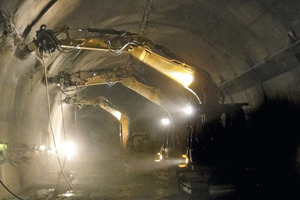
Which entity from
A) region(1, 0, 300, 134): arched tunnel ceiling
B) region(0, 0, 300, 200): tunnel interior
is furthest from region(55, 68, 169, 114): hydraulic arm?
region(1, 0, 300, 134): arched tunnel ceiling

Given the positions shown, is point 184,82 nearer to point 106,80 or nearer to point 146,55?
point 146,55

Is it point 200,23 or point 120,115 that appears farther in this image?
point 120,115

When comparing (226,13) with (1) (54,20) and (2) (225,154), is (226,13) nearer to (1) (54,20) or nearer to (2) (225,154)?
(2) (225,154)

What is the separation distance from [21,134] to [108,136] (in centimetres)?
2134

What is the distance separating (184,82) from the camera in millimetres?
8430

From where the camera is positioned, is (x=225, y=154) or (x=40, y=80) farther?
(x=40, y=80)

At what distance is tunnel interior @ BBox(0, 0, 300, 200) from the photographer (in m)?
6.57

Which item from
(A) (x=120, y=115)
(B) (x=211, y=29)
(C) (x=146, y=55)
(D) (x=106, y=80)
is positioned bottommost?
(A) (x=120, y=115)

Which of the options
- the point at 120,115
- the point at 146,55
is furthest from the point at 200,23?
the point at 120,115

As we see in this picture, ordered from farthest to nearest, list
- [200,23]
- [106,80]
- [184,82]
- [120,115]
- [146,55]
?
[120,115] < [106,80] < [200,23] < [146,55] < [184,82]

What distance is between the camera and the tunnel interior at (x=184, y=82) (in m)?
6.57

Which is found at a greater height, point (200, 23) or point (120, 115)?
point (200, 23)

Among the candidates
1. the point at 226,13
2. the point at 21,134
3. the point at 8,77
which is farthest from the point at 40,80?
the point at 226,13

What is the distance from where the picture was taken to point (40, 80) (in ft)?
29.9
